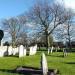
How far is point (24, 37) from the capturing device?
80.7m

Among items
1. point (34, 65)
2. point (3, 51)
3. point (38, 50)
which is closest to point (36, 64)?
point (34, 65)

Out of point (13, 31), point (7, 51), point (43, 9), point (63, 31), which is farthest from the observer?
point (13, 31)

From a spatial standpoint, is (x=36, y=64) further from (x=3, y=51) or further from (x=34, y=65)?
(x=3, y=51)

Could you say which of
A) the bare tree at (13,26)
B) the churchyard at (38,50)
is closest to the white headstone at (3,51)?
the churchyard at (38,50)

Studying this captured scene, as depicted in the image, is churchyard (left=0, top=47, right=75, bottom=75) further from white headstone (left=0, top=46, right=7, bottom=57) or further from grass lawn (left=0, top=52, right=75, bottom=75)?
white headstone (left=0, top=46, right=7, bottom=57)

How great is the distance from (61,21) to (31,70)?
42.0m

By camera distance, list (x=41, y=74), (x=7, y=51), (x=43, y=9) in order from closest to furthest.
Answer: (x=41, y=74), (x=7, y=51), (x=43, y=9)

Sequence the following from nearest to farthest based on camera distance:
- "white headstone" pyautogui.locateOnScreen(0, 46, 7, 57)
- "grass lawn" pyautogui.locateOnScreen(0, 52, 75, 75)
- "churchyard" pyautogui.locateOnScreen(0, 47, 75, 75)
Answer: "churchyard" pyautogui.locateOnScreen(0, 47, 75, 75), "grass lawn" pyautogui.locateOnScreen(0, 52, 75, 75), "white headstone" pyautogui.locateOnScreen(0, 46, 7, 57)

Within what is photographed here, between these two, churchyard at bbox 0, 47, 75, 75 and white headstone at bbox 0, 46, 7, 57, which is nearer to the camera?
churchyard at bbox 0, 47, 75, 75

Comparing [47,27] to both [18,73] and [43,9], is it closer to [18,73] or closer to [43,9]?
[43,9]

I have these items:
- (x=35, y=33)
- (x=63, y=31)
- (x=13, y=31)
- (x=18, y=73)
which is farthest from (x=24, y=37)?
(x=18, y=73)

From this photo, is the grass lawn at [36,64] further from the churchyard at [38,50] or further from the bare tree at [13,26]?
the bare tree at [13,26]

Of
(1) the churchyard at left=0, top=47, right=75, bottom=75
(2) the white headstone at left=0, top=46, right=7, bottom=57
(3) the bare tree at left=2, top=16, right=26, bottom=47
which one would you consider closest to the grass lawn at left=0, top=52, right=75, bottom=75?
(1) the churchyard at left=0, top=47, right=75, bottom=75

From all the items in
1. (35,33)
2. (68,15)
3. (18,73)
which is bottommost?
(18,73)
